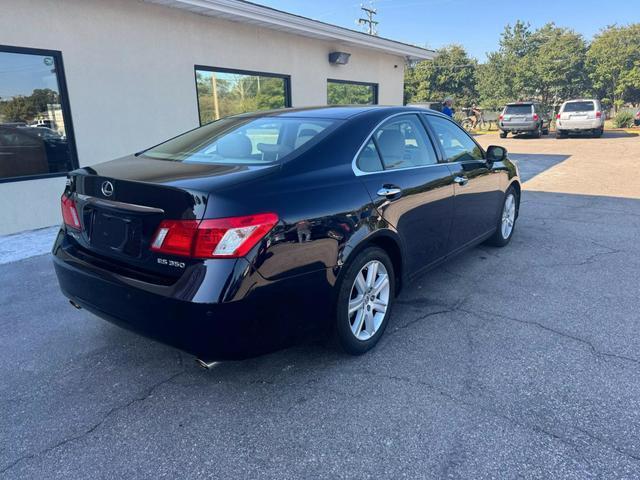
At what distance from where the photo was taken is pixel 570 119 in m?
21.1

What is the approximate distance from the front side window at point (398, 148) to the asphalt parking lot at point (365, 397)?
3.85ft

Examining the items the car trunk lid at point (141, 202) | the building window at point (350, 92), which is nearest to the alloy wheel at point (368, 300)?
the car trunk lid at point (141, 202)

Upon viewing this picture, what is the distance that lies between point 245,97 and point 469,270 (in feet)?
19.2

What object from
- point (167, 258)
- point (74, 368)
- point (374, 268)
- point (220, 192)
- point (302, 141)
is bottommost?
point (74, 368)

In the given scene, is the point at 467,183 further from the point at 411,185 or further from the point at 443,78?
the point at 443,78

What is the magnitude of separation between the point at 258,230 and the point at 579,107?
23.6 meters

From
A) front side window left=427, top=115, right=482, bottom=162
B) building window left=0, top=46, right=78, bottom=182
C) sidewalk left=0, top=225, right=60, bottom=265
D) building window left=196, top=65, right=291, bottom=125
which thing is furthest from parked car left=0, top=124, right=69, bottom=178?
front side window left=427, top=115, right=482, bottom=162

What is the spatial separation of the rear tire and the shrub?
2830 cm

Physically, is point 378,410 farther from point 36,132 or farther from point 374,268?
point 36,132

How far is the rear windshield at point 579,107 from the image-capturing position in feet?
68.7

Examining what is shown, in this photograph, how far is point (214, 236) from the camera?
6.86 feet

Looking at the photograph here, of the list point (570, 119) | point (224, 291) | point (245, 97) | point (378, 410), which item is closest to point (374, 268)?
point (378, 410)

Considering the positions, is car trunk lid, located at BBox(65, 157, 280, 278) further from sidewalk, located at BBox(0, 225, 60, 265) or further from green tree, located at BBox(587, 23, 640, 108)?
green tree, located at BBox(587, 23, 640, 108)


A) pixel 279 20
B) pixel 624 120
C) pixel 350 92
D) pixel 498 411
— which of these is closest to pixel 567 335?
pixel 498 411
